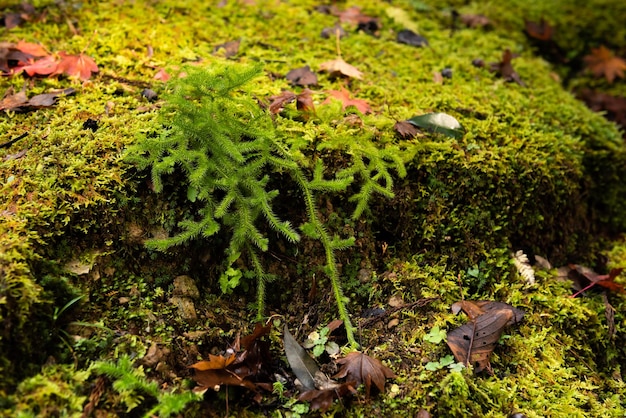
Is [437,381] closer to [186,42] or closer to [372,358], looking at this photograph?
[372,358]

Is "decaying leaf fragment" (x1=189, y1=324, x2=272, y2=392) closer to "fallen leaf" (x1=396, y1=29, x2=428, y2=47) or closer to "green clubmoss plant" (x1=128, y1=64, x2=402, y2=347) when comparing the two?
"green clubmoss plant" (x1=128, y1=64, x2=402, y2=347)

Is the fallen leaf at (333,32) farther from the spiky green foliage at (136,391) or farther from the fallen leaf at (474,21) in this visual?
the spiky green foliage at (136,391)

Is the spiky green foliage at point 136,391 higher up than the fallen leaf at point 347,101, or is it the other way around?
the fallen leaf at point 347,101

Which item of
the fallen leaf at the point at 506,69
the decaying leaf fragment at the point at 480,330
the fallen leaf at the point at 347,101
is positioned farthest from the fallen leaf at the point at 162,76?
the fallen leaf at the point at 506,69

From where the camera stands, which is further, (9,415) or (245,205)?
(245,205)

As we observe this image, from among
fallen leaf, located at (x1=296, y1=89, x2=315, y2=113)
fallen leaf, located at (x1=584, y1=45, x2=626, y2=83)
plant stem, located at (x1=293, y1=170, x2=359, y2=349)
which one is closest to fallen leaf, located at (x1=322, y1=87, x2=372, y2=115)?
fallen leaf, located at (x1=296, y1=89, x2=315, y2=113)

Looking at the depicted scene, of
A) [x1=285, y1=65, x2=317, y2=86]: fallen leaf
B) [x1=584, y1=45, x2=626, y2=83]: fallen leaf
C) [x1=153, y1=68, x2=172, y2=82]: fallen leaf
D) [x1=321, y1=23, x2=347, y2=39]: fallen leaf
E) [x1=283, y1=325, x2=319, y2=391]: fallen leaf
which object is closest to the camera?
[x1=283, y1=325, x2=319, y2=391]: fallen leaf

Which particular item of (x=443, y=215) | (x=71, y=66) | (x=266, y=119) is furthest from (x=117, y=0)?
(x=443, y=215)
